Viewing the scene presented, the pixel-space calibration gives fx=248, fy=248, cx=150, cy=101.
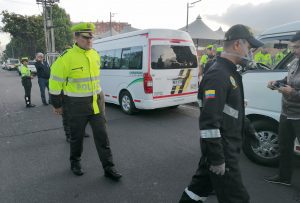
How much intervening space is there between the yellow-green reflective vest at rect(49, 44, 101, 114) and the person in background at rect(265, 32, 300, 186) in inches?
91.0

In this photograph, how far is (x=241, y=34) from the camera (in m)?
1.94

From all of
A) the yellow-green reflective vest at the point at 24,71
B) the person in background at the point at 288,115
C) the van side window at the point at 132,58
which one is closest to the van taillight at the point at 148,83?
the van side window at the point at 132,58

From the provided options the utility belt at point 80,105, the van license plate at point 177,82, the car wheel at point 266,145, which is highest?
the van license plate at point 177,82

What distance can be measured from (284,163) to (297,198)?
1.39ft

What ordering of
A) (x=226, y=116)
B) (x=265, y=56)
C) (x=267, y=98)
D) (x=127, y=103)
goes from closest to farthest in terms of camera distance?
(x=226, y=116) < (x=267, y=98) < (x=265, y=56) < (x=127, y=103)

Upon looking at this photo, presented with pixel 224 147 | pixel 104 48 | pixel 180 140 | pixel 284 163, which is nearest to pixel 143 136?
pixel 180 140

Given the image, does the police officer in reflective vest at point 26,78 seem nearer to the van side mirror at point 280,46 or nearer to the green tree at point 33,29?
the van side mirror at point 280,46

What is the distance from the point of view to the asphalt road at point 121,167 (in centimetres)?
313

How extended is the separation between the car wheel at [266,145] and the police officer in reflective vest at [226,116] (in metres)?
1.83

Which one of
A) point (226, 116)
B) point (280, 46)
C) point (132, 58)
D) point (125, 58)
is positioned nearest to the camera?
point (226, 116)

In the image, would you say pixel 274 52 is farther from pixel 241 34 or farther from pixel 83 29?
pixel 83 29

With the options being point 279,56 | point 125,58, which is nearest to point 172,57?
point 125,58

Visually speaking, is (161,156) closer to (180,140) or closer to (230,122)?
(180,140)

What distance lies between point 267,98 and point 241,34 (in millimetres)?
1967
